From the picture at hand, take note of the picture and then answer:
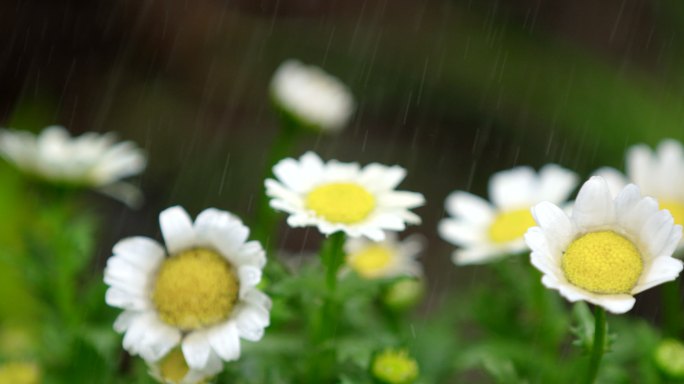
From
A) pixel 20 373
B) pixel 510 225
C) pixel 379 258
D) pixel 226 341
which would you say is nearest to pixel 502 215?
pixel 510 225

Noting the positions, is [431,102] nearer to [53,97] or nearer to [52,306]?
[53,97]

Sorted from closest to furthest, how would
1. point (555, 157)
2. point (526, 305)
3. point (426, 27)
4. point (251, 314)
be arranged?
point (251, 314) → point (526, 305) → point (555, 157) → point (426, 27)

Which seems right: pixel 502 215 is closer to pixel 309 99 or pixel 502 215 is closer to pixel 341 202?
pixel 341 202

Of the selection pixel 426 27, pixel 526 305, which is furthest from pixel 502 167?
pixel 526 305

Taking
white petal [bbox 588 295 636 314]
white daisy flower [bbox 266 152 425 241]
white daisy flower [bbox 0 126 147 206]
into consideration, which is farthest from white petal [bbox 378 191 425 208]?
white daisy flower [bbox 0 126 147 206]

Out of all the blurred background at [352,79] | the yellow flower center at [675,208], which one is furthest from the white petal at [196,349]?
the blurred background at [352,79]

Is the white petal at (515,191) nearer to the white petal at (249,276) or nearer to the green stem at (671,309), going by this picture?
the green stem at (671,309)

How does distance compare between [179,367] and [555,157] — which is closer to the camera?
[179,367]
